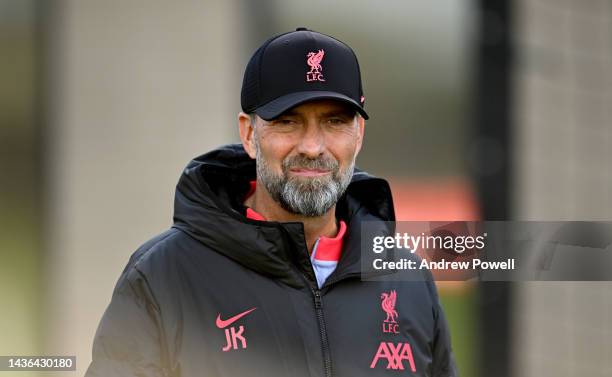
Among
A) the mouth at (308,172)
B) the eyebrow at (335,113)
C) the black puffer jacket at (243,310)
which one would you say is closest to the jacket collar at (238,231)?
the black puffer jacket at (243,310)

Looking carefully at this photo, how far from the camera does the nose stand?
2146mm

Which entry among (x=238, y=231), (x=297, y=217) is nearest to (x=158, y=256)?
(x=238, y=231)

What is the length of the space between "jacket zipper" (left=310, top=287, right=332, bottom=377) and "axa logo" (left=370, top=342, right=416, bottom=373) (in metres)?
0.10

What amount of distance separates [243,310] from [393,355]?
0.31 meters

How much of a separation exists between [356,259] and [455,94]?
4.90 m

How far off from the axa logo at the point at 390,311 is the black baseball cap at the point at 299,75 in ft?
1.19

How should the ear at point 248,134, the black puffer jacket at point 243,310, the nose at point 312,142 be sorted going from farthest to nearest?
the ear at point 248,134, the nose at point 312,142, the black puffer jacket at point 243,310

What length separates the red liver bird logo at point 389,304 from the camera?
2.19 metres

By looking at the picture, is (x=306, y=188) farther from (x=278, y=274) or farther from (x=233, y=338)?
(x=233, y=338)

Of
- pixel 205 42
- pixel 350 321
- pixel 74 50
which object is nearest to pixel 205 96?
pixel 205 42

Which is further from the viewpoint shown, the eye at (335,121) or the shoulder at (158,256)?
the eye at (335,121)

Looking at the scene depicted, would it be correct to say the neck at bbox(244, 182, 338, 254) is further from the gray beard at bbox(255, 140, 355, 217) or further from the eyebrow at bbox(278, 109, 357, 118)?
the eyebrow at bbox(278, 109, 357, 118)

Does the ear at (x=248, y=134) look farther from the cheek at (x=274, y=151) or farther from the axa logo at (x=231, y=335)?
the axa logo at (x=231, y=335)

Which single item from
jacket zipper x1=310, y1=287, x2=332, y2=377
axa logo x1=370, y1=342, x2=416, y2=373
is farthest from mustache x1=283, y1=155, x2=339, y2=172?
axa logo x1=370, y1=342, x2=416, y2=373
